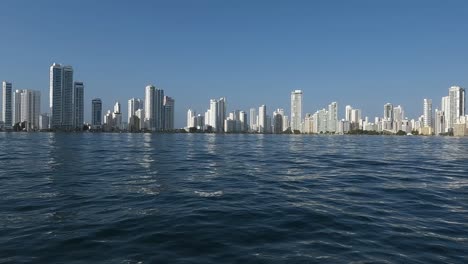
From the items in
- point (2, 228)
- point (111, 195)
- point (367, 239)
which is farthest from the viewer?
point (111, 195)

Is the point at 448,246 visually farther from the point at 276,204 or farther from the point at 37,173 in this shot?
the point at 37,173

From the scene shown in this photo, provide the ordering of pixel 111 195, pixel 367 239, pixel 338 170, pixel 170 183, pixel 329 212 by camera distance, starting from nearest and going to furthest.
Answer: pixel 367 239 → pixel 329 212 → pixel 111 195 → pixel 170 183 → pixel 338 170

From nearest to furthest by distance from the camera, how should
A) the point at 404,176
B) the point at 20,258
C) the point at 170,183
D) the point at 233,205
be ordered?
1. the point at 20,258
2. the point at 233,205
3. the point at 170,183
4. the point at 404,176

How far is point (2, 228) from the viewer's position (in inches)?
346

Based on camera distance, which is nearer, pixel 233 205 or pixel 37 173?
pixel 233 205

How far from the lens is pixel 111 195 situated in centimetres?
1336

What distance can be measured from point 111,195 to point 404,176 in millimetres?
16196

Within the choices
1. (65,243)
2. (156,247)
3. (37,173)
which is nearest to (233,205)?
(156,247)

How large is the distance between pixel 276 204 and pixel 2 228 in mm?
8317

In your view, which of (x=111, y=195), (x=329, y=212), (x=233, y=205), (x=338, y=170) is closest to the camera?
(x=329, y=212)

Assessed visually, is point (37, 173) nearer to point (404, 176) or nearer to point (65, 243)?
point (65, 243)

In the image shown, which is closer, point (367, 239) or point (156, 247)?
point (156, 247)

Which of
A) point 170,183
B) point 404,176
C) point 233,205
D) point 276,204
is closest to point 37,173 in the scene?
point 170,183

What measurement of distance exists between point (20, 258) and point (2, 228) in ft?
8.50
